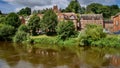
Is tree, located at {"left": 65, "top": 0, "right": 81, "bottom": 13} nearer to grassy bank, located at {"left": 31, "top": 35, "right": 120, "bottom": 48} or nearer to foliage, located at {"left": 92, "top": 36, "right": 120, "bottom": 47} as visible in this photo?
grassy bank, located at {"left": 31, "top": 35, "right": 120, "bottom": 48}

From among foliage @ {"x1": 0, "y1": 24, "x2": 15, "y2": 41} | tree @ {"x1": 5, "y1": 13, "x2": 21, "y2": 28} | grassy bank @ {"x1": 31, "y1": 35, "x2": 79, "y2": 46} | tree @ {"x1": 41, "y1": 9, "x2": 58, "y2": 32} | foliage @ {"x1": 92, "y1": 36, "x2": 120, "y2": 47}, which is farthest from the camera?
tree @ {"x1": 5, "y1": 13, "x2": 21, "y2": 28}

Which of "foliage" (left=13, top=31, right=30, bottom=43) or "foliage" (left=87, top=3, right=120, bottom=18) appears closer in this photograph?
"foliage" (left=13, top=31, right=30, bottom=43)

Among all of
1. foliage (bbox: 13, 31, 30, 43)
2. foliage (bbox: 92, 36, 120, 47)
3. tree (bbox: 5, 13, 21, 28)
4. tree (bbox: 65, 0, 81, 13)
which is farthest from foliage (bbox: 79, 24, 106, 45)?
tree (bbox: 65, 0, 81, 13)

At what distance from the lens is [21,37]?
2852 inches

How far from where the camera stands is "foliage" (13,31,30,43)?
7179 cm

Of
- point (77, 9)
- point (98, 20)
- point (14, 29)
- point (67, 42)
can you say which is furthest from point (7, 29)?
point (77, 9)

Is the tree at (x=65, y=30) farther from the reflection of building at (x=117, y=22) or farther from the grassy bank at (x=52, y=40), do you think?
the reflection of building at (x=117, y=22)

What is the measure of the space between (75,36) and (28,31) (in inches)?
732

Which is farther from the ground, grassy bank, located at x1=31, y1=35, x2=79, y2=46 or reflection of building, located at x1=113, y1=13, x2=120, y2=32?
reflection of building, located at x1=113, y1=13, x2=120, y2=32

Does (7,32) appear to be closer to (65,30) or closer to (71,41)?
(65,30)

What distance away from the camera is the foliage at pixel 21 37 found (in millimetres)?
71794

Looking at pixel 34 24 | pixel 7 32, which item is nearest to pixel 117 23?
pixel 34 24

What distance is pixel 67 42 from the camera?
67.4 m

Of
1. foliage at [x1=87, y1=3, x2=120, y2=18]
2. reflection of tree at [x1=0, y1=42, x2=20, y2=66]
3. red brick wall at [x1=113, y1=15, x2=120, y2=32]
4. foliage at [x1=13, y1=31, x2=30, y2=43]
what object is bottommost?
reflection of tree at [x1=0, y1=42, x2=20, y2=66]
